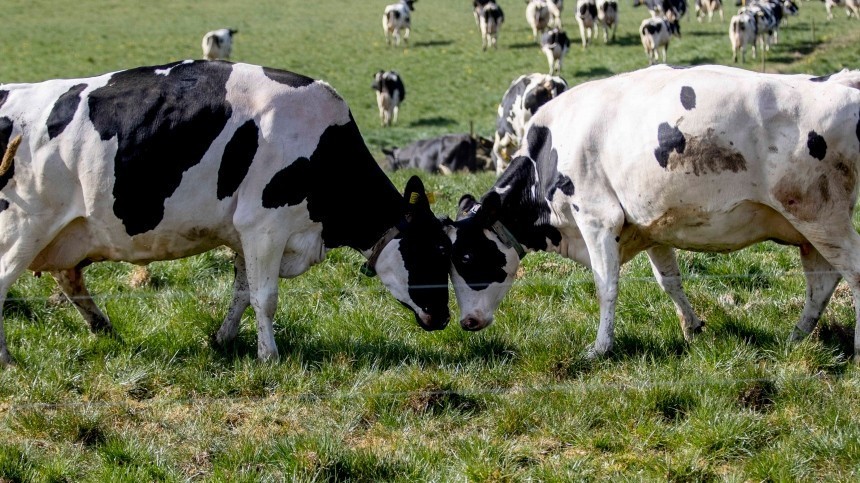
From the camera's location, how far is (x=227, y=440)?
650 centimetres

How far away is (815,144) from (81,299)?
17.9 ft

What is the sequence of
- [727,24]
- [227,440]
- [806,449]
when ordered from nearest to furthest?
[806,449] < [227,440] < [727,24]

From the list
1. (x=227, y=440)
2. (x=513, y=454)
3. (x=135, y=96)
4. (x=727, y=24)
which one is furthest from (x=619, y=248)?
(x=727, y=24)

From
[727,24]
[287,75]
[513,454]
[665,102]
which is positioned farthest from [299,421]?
[727,24]

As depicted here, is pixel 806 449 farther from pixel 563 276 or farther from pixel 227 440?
pixel 563 276

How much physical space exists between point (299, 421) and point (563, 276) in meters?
3.65

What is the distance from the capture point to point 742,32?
1528 inches

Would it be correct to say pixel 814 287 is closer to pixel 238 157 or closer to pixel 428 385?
pixel 428 385

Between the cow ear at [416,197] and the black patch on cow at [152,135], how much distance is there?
58.1 inches

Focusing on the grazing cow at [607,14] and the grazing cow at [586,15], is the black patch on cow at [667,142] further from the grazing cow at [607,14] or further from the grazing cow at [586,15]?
the grazing cow at [607,14]

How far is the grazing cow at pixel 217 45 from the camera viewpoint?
40500 millimetres

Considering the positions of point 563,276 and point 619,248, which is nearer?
point 619,248

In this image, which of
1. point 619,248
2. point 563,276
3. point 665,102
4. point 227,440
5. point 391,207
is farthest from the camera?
point 563,276

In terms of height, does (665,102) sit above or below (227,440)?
above
